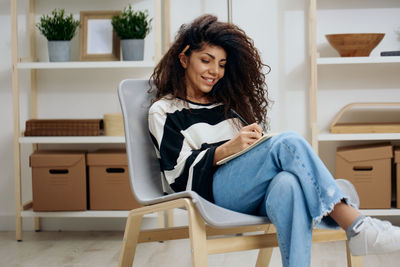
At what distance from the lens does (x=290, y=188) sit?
5.38 ft

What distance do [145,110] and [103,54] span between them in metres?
1.14

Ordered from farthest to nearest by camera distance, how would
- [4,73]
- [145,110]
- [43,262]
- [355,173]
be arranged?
[4,73] → [355,173] → [43,262] → [145,110]

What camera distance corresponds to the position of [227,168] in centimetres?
183

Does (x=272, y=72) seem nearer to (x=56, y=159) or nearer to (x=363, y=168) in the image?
(x=363, y=168)

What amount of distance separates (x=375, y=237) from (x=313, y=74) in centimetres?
149

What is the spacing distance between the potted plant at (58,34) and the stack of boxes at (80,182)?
0.51 m

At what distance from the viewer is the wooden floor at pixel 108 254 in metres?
2.58

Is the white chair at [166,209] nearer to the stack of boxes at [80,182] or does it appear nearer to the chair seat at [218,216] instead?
the chair seat at [218,216]

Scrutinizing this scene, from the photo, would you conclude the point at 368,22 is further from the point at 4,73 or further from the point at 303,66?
the point at 4,73

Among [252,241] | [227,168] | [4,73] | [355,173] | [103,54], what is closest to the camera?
[252,241]

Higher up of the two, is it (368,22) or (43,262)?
(368,22)

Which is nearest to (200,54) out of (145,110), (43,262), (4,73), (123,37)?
(145,110)

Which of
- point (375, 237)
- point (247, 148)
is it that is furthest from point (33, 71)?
point (375, 237)

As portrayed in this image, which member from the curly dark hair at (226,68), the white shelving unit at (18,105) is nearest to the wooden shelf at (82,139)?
the white shelving unit at (18,105)
